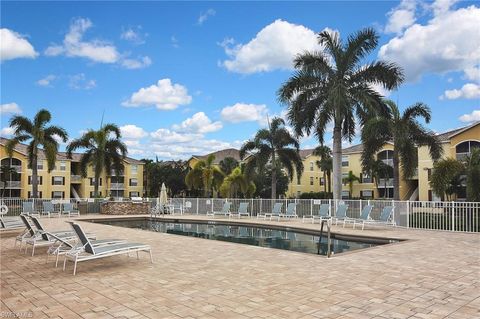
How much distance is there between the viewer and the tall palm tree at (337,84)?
2153cm

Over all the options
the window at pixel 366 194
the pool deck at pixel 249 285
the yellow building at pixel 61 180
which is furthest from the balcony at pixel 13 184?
the pool deck at pixel 249 285

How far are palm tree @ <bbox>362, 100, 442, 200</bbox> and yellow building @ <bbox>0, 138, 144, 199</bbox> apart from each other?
116 ft

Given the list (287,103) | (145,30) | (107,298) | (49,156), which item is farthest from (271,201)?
(107,298)

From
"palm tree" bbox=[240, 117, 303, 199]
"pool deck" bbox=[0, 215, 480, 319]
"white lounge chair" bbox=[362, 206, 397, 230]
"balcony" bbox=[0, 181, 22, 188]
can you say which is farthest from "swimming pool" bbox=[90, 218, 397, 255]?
"balcony" bbox=[0, 181, 22, 188]

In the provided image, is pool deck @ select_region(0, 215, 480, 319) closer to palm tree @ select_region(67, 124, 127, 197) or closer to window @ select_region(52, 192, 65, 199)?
palm tree @ select_region(67, 124, 127, 197)

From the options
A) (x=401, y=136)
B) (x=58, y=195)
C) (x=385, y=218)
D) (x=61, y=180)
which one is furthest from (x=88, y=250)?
(x=58, y=195)

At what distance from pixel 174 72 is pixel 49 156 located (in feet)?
37.7

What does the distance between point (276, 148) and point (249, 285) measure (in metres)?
23.2

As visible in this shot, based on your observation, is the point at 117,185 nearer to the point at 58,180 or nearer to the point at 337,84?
the point at 58,180

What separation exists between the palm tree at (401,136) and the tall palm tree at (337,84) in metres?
1.01

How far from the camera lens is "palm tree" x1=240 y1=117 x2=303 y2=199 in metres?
29.0

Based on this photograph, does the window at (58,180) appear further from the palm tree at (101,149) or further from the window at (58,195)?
the palm tree at (101,149)

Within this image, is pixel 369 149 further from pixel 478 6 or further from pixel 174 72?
pixel 174 72

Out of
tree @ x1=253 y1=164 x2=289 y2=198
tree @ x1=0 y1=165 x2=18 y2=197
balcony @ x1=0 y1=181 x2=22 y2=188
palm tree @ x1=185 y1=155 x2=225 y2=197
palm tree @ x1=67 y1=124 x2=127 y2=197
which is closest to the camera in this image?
palm tree @ x1=67 y1=124 x2=127 y2=197
